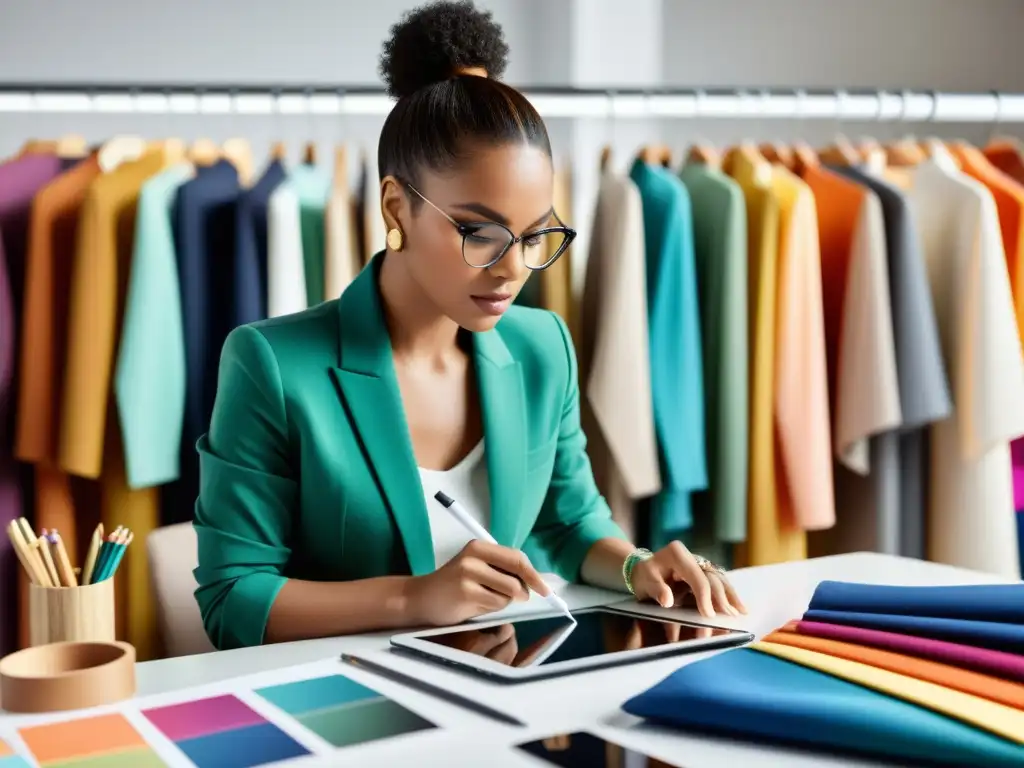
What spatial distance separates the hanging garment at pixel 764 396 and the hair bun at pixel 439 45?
1.00m

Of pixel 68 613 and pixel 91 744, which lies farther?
pixel 68 613

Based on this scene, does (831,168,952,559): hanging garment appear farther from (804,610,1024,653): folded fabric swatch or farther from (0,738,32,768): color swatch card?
(0,738,32,768): color swatch card

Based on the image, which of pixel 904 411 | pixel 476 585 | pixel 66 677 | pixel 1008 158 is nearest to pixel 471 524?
pixel 476 585

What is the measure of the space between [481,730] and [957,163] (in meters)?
2.06

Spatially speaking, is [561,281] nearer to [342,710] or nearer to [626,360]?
[626,360]

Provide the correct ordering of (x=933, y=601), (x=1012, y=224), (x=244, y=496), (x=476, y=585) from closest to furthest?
1. (x=933, y=601)
2. (x=476, y=585)
3. (x=244, y=496)
4. (x=1012, y=224)

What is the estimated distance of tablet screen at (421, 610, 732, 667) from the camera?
104cm

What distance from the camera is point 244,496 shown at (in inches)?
49.9

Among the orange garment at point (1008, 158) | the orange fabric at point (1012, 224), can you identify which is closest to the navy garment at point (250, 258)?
the orange fabric at point (1012, 224)

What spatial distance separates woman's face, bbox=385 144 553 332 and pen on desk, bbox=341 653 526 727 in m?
0.40

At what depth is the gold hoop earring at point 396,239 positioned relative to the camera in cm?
131

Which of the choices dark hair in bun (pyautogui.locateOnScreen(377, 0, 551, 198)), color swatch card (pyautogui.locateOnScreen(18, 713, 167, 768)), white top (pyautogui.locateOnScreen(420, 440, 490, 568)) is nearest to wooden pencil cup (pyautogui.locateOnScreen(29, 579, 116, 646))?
color swatch card (pyautogui.locateOnScreen(18, 713, 167, 768))

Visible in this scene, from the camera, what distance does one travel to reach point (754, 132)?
11.8 feet

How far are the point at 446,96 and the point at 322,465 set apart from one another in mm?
433
